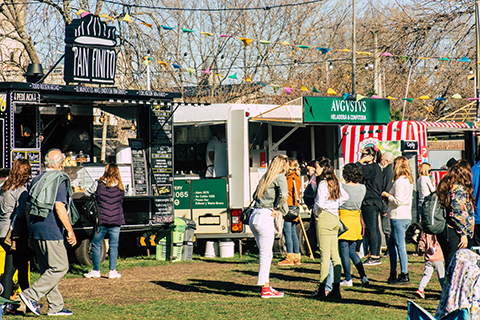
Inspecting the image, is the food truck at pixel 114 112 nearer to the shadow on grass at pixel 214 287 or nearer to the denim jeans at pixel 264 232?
the shadow on grass at pixel 214 287

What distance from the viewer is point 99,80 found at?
35.2 feet

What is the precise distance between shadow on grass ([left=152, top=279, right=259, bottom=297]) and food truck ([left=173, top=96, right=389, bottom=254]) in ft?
8.78

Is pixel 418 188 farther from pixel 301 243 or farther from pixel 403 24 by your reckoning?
pixel 403 24

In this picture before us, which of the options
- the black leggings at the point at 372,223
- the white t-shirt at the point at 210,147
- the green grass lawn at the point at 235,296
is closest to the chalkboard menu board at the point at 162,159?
the white t-shirt at the point at 210,147

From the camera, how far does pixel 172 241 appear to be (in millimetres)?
11305

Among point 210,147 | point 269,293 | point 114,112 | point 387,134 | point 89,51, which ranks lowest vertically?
point 269,293

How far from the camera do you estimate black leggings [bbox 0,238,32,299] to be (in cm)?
676

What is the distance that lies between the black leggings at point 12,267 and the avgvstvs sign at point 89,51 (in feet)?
14.3

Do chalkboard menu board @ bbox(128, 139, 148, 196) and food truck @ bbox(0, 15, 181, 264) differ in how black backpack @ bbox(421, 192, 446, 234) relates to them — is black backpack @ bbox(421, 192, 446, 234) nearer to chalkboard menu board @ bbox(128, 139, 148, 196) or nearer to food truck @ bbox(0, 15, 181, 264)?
food truck @ bbox(0, 15, 181, 264)

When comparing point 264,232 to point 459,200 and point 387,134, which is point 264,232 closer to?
point 459,200

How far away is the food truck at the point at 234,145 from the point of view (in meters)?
11.5

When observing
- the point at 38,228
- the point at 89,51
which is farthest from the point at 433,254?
the point at 89,51

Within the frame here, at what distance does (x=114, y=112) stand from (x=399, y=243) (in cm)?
581

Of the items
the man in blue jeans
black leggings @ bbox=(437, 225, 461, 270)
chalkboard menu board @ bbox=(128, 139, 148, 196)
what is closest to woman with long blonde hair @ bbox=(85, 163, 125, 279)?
chalkboard menu board @ bbox=(128, 139, 148, 196)
